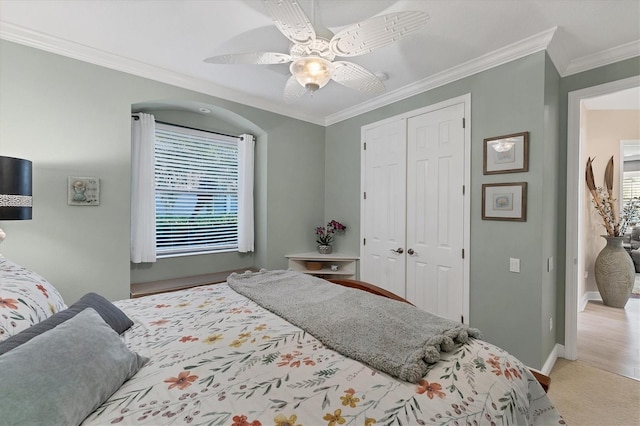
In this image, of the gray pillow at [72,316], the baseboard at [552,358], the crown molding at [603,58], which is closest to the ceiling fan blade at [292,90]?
the gray pillow at [72,316]

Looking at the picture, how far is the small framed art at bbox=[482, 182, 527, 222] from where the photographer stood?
2229mm

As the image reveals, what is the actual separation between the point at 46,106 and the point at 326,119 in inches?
117

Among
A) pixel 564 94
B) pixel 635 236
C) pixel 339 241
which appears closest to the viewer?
pixel 564 94

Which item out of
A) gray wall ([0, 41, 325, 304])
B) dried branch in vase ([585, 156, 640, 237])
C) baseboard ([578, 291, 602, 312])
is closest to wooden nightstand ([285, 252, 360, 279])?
gray wall ([0, 41, 325, 304])

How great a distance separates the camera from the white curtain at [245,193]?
3623 millimetres

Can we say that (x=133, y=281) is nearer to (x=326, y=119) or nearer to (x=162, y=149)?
(x=162, y=149)

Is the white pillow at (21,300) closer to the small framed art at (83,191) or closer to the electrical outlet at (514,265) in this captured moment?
the small framed art at (83,191)

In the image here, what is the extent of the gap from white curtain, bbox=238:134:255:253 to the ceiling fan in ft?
6.01

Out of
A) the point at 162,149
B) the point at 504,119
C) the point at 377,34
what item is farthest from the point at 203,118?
the point at 504,119

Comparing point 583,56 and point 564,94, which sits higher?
point 583,56

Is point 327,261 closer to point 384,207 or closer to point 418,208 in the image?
point 384,207

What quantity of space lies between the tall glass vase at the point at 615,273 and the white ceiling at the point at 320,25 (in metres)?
2.72

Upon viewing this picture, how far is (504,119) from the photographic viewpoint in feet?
7.69

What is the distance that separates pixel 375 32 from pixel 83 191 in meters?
2.55
